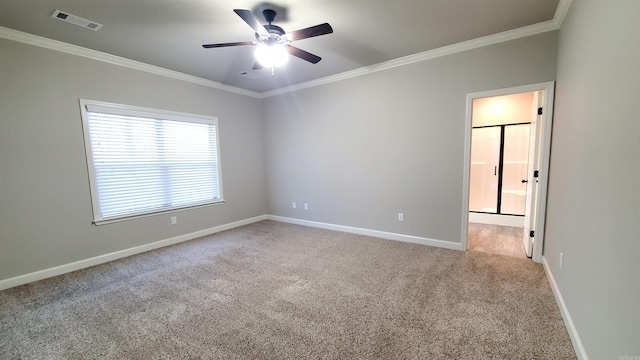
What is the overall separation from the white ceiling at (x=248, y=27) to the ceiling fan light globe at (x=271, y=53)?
298 mm

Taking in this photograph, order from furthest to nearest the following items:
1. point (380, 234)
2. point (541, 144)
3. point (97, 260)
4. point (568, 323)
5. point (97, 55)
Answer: point (380, 234)
point (97, 260)
point (97, 55)
point (541, 144)
point (568, 323)

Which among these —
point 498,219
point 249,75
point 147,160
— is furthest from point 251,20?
point 498,219

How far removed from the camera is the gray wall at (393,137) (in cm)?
315

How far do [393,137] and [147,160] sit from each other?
3.77m

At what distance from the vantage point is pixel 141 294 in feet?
8.44

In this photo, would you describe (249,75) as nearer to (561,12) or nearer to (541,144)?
(561,12)

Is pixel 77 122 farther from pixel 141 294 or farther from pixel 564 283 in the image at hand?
pixel 564 283

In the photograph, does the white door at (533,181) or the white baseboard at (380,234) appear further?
the white baseboard at (380,234)

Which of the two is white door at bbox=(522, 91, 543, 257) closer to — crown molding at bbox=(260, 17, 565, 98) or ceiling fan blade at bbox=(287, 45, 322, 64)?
crown molding at bbox=(260, 17, 565, 98)

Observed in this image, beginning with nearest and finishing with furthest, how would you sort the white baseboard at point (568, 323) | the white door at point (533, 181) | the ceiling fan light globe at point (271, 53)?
the white baseboard at point (568, 323), the ceiling fan light globe at point (271, 53), the white door at point (533, 181)

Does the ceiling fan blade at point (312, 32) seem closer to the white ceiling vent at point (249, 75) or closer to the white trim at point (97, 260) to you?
the white ceiling vent at point (249, 75)

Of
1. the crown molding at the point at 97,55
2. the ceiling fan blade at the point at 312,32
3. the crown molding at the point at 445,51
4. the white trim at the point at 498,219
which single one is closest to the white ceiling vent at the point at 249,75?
the crown molding at the point at 97,55

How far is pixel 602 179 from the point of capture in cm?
146

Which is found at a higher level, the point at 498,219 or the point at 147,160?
the point at 147,160
